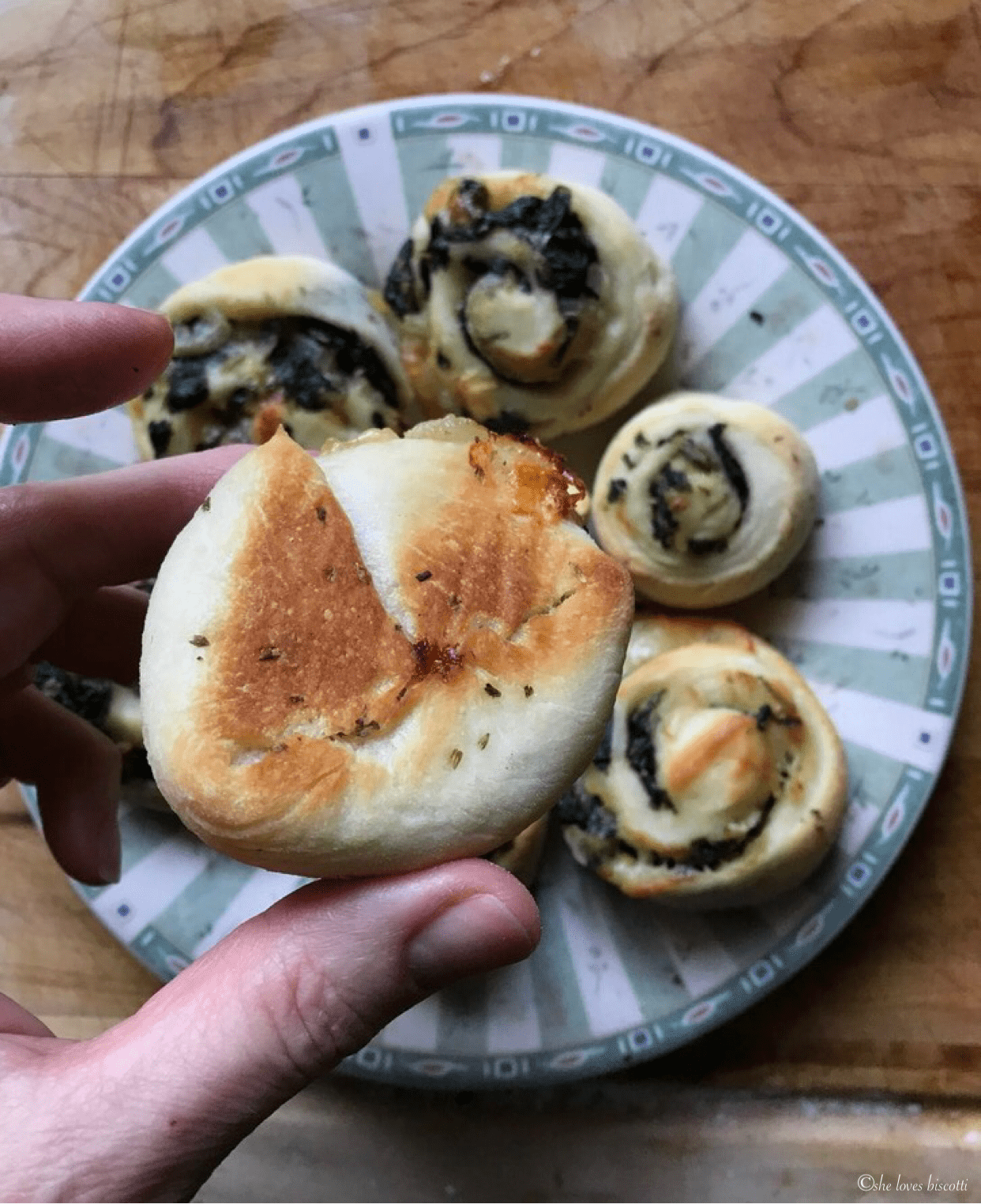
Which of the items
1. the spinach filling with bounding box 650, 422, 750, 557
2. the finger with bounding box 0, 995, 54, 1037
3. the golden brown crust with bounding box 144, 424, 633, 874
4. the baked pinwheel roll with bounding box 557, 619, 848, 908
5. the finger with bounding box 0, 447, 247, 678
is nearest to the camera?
the golden brown crust with bounding box 144, 424, 633, 874

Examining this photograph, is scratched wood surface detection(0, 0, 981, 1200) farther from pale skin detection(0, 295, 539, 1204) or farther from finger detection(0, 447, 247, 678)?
pale skin detection(0, 295, 539, 1204)

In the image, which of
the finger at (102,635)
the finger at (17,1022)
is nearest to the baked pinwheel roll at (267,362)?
the finger at (102,635)

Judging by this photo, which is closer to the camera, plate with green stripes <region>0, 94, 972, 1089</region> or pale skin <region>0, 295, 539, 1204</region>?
pale skin <region>0, 295, 539, 1204</region>

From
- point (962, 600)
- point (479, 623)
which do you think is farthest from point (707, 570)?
point (479, 623)

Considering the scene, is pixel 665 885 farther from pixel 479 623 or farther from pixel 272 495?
pixel 272 495

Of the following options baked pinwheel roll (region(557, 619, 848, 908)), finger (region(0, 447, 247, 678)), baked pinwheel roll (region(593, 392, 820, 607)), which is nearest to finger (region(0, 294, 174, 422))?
finger (region(0, 447, 247, 678))

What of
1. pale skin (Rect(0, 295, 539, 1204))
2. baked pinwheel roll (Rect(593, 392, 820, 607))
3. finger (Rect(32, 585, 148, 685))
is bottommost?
pale skin (Rect(0, 295, 539, 1204))

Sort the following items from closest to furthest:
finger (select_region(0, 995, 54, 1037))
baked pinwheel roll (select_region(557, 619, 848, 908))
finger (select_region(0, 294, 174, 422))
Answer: finger (select_region(0, 995, 54, 1037)) < finger (select_region(0, 294, 174, 422)) < baked pinwheel roll (select_region(557, 619, 848, 908))

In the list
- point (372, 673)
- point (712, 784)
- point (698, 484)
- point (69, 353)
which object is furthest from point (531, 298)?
point (372, 673)
